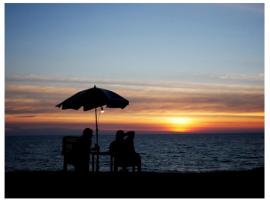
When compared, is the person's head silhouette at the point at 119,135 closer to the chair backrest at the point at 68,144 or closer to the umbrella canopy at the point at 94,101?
the umbrella canopy at the point at 94,101

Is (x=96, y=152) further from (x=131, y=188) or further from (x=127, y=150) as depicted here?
(x=131, y=188)

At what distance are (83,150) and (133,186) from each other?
2763 mm

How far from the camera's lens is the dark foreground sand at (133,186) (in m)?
8.41

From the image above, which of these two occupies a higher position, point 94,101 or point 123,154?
point 94,101

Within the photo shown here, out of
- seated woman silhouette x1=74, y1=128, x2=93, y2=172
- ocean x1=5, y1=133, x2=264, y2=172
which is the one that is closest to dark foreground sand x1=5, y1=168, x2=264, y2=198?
seated woman silhouette x1=74, y1=128, x2=93, y2=172

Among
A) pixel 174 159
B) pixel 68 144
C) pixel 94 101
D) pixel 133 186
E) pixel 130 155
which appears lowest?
pixel 174 159

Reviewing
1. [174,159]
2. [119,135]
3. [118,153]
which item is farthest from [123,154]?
[174,159]

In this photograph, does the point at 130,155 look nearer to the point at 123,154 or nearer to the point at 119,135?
the point at 123,154

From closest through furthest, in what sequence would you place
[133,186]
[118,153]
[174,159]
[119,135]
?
[133,186] < [118,153] < [119,135] < [174,159]

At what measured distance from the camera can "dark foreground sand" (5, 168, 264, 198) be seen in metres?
8.41

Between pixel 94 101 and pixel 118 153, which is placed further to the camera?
pixel 118 153

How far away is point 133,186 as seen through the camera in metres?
9.40

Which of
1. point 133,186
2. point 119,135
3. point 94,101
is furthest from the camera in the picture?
point 119,135
